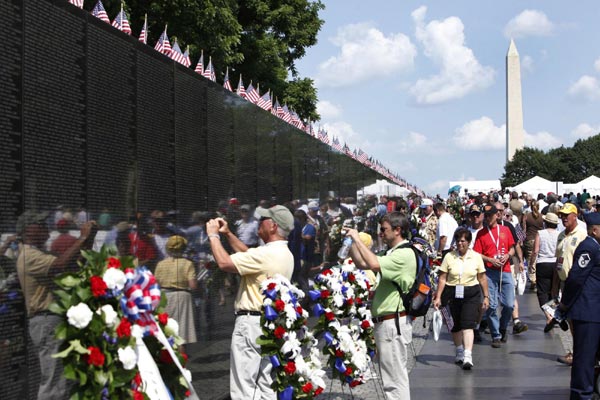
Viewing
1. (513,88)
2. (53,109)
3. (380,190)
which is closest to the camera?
(53,109)

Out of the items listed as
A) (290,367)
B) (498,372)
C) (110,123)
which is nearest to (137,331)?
(110,123)

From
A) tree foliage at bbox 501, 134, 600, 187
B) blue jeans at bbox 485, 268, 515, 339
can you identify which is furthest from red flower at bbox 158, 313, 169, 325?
tree foliage at bbox 501, 134, 600, 187

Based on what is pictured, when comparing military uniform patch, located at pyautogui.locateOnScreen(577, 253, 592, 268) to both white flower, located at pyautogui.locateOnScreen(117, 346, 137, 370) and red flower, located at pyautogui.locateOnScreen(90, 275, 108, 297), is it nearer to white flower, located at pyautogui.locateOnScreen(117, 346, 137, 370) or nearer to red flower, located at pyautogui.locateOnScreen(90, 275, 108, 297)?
white flower, located at pyautogui.locateOnScreen(117, 346, 137, 370)

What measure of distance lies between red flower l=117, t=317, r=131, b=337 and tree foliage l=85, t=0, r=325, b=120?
1751 cm

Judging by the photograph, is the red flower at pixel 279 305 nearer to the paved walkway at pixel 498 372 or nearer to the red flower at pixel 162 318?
the red flower at pixel 162 318

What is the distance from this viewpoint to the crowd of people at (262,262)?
4.89 metres

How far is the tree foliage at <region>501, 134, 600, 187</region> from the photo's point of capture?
119875mm

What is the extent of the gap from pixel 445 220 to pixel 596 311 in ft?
25.9

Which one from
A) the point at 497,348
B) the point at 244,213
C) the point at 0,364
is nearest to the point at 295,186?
the point at 244,213

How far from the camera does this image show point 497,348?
13344 millimetres

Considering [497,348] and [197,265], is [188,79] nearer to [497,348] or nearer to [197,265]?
[197,265]

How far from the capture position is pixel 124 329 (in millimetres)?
4016

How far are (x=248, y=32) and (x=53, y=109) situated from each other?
95.3ft

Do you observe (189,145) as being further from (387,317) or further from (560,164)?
(560,164)
